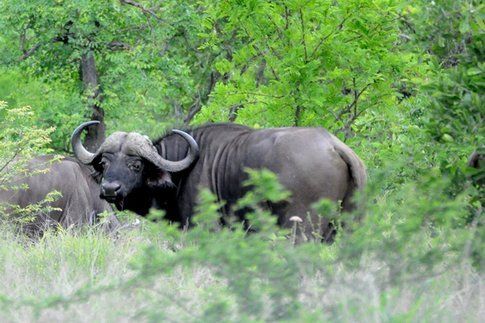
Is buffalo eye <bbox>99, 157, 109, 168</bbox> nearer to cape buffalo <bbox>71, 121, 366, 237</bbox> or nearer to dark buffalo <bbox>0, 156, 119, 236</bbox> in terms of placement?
cape buffalo <bbox>71, 121, 366, 237</bbox>

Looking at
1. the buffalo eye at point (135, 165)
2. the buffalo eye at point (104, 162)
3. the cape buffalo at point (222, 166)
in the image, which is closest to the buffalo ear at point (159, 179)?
the cape buffalo at point (222, 166)

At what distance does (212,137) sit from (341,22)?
2.25 m

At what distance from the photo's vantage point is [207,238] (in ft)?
20.3

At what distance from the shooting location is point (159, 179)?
11500mm

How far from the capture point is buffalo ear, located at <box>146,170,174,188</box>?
11.4 meters

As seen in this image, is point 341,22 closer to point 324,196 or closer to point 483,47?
point 324,196

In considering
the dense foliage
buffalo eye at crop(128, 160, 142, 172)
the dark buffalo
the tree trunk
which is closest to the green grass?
the dense foliage

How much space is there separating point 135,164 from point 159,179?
299 mm

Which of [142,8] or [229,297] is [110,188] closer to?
[229,297]

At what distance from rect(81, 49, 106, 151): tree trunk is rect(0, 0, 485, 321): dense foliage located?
0.04 meters

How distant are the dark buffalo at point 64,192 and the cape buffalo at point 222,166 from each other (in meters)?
2.47

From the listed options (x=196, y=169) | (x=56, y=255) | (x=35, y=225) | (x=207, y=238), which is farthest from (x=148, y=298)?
(x=35, y=225)

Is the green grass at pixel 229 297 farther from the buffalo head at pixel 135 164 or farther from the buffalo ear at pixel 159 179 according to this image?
the buffalo ear at pixel 159 179

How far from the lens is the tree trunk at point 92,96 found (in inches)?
782
